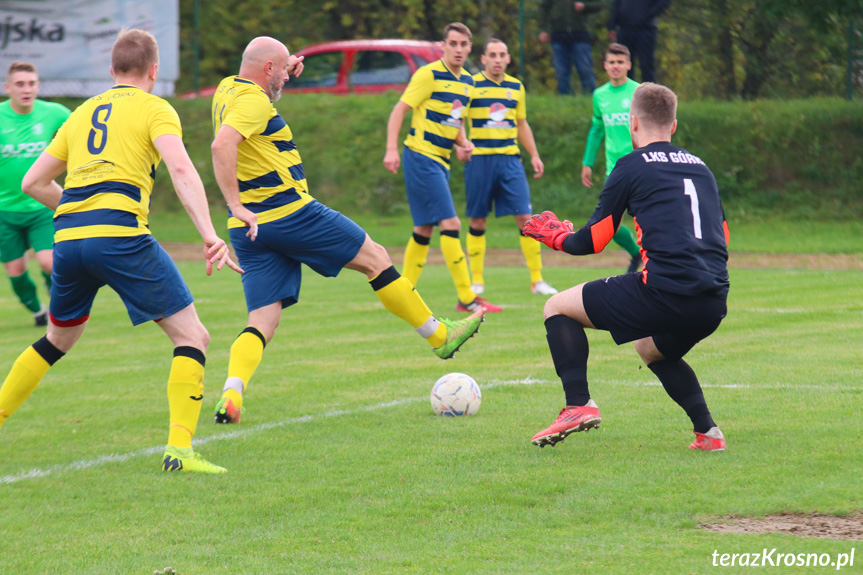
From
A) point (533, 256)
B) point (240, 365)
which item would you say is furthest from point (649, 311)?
point (533, 256)

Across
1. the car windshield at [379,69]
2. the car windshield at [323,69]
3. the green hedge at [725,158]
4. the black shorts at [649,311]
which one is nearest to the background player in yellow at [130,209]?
the black shorts at [649,311]

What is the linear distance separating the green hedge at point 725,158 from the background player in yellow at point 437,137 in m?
9.10

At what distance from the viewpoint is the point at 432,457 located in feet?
16.4

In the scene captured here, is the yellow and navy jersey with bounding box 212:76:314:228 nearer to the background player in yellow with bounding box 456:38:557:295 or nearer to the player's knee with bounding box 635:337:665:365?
the player's knee with bounding box 635:337:665:365

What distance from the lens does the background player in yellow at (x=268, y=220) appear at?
5.63 metres

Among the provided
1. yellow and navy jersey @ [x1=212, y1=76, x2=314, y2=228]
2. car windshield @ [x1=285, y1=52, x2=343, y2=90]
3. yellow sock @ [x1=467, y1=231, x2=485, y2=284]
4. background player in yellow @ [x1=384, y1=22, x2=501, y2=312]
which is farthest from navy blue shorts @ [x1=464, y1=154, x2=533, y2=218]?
car windshield @ [x1=285, y1=52, x2=343, y2=90]

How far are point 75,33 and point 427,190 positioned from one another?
14.0 meters

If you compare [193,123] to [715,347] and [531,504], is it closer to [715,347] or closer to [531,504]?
[715,347]

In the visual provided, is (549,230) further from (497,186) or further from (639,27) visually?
(639,27)

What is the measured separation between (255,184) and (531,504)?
8.72 ft

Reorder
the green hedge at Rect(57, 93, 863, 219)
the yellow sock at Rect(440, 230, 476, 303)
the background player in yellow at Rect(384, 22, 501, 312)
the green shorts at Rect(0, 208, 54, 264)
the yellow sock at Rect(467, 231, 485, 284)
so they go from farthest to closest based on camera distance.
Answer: the green hedge at Rect(57, 93, 863, 219)
the yellow sock at Rect(467, 231, 485, 284)
the yellow sock at Rect(440, 230, 476, 303)
the background player in yellow at Rect(384, 22, 501, 312)
the green shorts at Rect(0, 208, 54, 264)

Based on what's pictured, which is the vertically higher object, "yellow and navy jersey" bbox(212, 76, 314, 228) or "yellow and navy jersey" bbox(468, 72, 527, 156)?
"yellow and navy jersey" bbox(212, 76, 314, 228)

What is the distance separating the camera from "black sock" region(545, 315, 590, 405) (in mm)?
4898

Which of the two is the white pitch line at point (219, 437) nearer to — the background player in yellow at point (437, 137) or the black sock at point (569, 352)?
the black sock at point (569, 352)
